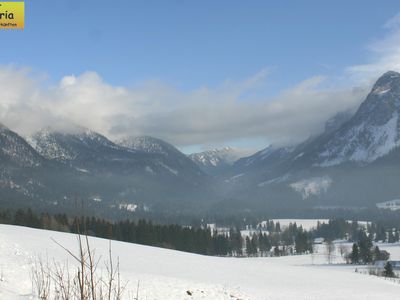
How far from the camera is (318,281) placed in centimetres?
5206

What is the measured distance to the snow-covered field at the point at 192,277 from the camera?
3111 centimetres

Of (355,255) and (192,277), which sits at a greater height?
(192,277)

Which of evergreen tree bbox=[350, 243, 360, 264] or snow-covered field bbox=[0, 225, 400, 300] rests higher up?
snow-covered field bbox=[0, 225, 400, 300]

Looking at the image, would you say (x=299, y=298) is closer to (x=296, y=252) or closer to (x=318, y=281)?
(x=318, y=281)

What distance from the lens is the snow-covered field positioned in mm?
31109

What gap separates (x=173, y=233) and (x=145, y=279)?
3500 inches

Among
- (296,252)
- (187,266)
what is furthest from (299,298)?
(296,252)

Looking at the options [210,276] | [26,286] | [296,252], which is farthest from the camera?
[296,252]

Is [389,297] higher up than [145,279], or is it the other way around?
[145,279]

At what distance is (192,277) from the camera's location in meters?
46.5

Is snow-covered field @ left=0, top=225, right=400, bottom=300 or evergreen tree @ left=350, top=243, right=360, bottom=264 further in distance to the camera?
evergreen tree @ left=350, top=243, right=360, bottom=264

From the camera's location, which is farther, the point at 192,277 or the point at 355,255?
the point at 355,255

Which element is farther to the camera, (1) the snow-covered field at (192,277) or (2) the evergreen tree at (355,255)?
(2) the evergreen tree at (355,255)

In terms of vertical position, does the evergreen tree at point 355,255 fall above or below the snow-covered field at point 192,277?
below
